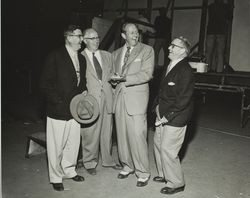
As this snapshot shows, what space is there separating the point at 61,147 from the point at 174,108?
1498 mm

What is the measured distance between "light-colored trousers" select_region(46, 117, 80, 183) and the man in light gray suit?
346mm

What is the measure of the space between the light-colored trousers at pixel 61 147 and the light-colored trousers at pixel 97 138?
12.8 inches

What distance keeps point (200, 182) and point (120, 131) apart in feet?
4.36

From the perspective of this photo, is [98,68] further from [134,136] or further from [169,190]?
[169,190]

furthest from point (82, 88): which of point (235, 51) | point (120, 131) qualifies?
point (235, 51)

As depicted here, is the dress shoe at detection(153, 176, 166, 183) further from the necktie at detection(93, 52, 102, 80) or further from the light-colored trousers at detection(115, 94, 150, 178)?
the necktie at detection(93, 52, 102, 80)

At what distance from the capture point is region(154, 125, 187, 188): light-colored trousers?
3.95m

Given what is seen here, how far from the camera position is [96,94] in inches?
177

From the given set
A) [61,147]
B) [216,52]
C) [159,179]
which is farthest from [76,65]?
[216,52]

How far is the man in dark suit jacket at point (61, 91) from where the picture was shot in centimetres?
397

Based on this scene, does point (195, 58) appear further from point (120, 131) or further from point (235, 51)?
point (120, 131)

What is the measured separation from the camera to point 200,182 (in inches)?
179

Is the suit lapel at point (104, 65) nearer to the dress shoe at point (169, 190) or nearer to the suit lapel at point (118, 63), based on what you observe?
the suit lapel at point (118, 63)

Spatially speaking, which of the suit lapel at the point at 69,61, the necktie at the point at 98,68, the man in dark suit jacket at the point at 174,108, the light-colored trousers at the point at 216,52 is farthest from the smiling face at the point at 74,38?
the light-colored trousers at the point at 216,52
